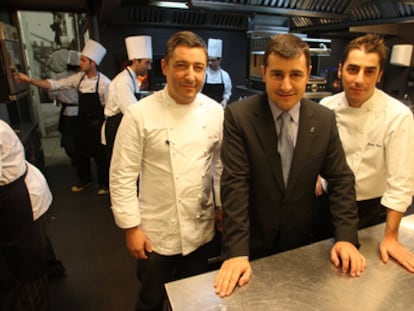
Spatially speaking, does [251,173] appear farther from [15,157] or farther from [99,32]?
[99,32]

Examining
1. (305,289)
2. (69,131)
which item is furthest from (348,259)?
(69,131)

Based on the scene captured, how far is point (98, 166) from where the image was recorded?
10.6ft

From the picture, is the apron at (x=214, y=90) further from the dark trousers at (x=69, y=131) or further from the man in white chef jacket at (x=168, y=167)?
the man in white chef jacket at (x=168, y=167)

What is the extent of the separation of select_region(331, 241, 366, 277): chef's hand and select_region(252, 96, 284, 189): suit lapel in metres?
0.26

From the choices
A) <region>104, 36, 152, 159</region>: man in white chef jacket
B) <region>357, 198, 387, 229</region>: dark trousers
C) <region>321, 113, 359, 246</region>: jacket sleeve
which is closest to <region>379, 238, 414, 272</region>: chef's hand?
<region>321, 113, 359, 246</region>: jacket sleeve

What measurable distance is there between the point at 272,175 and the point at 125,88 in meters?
1.86

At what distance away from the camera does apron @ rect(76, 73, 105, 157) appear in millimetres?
2988

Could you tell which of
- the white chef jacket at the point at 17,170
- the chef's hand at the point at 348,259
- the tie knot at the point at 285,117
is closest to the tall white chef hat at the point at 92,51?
the white chef jacket at the point at 17,170

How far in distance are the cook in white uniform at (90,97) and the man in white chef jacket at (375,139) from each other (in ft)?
7.94

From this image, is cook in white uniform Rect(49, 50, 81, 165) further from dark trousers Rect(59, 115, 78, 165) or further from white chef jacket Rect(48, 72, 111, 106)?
white chef jacket Rect(48, 72, 111, 106)

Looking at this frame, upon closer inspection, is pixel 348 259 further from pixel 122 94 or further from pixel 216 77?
pixel 216 77

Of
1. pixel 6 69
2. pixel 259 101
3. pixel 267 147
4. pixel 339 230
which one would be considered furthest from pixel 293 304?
pixel 6 69

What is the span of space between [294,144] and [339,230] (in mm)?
318

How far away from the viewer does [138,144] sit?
3.72ft
